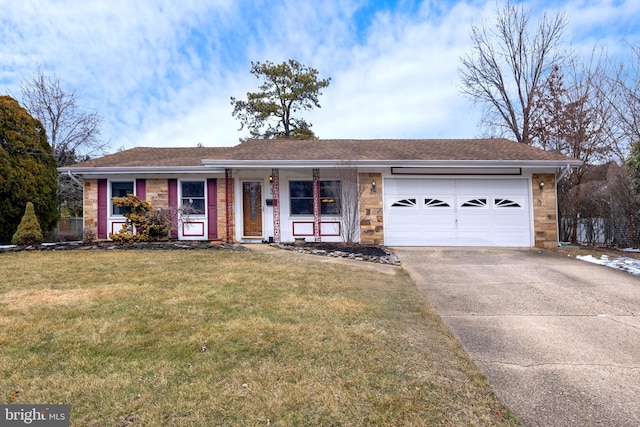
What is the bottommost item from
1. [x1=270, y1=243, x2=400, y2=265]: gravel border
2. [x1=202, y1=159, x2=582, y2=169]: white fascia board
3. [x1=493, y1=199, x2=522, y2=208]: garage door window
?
[x1=270, y1=243, x2=400, y2=265]: gravel border

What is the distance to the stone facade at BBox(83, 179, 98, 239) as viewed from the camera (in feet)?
37.2

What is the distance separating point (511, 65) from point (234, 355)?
20775mm

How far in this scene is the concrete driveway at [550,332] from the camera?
2.43 metres

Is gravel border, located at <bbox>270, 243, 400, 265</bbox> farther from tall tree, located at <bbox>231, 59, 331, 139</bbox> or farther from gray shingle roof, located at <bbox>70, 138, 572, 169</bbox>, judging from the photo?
tall tree, located at <bbox>231, 59, 331, 139</bbox>

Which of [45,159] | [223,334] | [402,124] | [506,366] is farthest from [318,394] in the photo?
[402,124]

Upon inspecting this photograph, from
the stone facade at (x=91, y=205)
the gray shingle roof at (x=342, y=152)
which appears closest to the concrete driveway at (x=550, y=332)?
the gray shingle roof at (x=342, y=152)

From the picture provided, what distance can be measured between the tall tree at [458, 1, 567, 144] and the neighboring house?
25.7ft

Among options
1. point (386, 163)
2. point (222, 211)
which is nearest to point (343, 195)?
point (386, 163)

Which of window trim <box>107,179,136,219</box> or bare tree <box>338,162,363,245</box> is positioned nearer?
bare tree <box>338,162,363,245</box>

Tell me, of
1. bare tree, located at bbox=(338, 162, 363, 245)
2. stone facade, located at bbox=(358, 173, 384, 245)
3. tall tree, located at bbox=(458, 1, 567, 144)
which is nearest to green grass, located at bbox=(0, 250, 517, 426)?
bare tree, located at bbox=(338, 162, 363, 245)

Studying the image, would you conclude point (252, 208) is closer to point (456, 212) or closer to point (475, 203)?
point (456, 212)

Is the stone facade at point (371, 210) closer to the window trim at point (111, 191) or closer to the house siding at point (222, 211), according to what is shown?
the house siding at point (222, 211)

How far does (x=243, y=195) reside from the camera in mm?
11773

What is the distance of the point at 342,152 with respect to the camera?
471 inches
